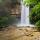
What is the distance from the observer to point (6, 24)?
3.08 m

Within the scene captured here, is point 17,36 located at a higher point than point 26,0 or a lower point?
lower

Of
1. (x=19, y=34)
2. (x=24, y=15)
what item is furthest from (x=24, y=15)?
(x=19, y=34)

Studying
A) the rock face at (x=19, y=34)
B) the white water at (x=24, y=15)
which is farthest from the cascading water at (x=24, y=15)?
the rock face at (x=19, y=34)

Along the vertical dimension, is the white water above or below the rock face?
above

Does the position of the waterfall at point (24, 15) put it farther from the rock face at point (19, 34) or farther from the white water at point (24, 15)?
the rock face at point (19, 34)

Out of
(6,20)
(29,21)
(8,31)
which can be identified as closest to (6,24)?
(6,20)

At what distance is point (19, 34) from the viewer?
102 inches

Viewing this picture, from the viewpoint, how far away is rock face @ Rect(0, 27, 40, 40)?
2414 millimetres

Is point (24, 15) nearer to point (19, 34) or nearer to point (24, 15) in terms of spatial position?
point (24, 15)

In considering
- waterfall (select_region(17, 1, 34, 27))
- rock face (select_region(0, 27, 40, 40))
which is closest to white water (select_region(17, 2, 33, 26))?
waterfall (select_region(17, 1, 34, 27))

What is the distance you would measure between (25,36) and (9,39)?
0.33 m

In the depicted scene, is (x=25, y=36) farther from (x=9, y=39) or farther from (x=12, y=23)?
(x=12, y=23)

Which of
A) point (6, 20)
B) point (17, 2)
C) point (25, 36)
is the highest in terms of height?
point (17, 2)

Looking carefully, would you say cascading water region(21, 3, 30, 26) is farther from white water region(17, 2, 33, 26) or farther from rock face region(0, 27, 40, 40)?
rock face region(0, 27, 40, 40)
